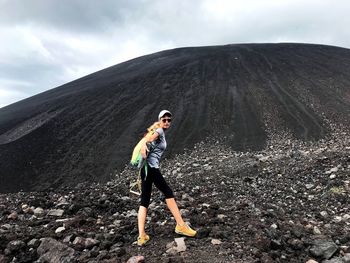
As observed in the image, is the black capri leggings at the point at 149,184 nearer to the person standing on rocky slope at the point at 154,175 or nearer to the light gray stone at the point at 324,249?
the person standing on rocky slope at the point at 154,175

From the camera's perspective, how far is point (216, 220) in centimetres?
727

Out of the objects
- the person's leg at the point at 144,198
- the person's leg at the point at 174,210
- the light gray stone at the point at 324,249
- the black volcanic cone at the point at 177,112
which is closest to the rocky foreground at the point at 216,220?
the light gray stone at the point at 324,249

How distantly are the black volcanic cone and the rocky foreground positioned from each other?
4.87 m

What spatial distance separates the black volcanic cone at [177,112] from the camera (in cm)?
1758

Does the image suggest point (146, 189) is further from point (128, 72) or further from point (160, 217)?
point (128, 72)

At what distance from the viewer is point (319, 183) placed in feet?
35.0

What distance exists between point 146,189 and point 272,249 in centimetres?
202

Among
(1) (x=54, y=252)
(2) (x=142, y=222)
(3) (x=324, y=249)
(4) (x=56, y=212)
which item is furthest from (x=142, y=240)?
(4) (x=56, y=212)

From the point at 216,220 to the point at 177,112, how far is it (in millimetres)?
14531

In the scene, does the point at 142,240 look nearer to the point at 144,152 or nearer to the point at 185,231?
the point at 185,231

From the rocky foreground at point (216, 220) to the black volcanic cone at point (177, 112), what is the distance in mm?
4870

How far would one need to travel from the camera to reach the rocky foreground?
6.27 metres

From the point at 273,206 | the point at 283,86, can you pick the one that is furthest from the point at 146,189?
the point at 283,86

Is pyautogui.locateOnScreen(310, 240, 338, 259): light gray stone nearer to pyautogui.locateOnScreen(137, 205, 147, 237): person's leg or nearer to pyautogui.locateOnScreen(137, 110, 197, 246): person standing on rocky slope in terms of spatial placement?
pyautogui.locateOnScreen(137, 110, 197, 246): person standing on rocky slope
